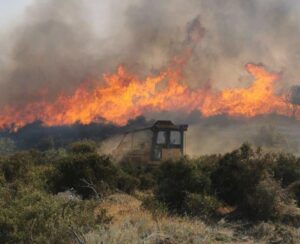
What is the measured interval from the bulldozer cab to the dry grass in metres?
27.8

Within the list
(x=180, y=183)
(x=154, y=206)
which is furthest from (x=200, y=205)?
(x=180, y=183)

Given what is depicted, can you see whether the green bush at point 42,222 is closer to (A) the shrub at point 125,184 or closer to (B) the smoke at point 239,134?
(A) the shrub at point 125,184

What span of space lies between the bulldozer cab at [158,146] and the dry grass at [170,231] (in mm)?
27812

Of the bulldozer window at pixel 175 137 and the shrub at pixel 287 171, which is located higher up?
the bulldozer window at pixel 175 137

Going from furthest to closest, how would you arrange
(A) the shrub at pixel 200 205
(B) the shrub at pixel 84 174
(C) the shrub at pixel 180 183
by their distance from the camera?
(B) the shrub at pixel 84 174 < (C) the shrub at pixel 180 183 < (A) the shrub at pixel 200 205

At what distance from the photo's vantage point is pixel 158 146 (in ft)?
163

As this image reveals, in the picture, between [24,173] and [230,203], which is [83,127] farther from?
[230,203]

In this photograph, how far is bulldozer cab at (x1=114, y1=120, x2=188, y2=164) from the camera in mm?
49094

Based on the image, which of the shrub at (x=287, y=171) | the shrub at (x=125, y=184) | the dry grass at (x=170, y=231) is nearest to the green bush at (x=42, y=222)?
the dry grass at (x=170, y=231)

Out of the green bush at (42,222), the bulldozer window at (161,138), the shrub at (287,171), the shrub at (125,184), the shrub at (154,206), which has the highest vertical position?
the bulldozer window at (161,138)

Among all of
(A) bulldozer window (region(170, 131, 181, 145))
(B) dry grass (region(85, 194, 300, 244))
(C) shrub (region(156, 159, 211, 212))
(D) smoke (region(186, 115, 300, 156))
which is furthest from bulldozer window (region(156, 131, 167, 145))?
(B) dry grass (region(85, 194, 300, 244))

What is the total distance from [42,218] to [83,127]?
67.2 m

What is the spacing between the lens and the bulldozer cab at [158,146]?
161ft

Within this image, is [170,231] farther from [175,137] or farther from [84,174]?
[175,137]
